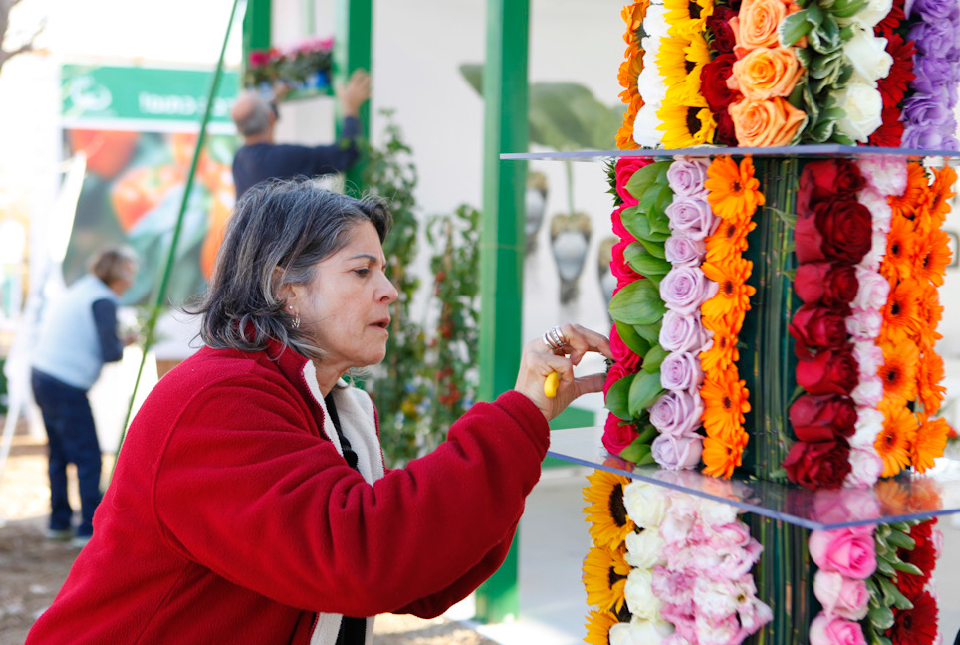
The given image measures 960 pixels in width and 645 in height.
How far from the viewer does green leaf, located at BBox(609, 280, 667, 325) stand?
5.31ft

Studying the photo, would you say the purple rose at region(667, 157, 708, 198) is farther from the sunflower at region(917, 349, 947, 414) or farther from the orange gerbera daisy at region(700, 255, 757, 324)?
the sunflower at region(917, 349, 947, 414)

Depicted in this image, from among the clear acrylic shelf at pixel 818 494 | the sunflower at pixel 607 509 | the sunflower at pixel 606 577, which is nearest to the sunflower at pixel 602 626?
the sunflower at pixel 606 577

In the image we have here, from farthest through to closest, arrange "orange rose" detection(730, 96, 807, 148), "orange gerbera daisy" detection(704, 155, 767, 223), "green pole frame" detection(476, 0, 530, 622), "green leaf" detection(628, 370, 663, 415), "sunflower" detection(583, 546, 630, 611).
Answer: "green pole frame" detection(476, 0, 530, 622), "sunflower" detection(583, 546, 630, 611), "green leaf" detection(628, 370, 663, 415), "orange gerbera daisy" detection(704, 155, 767, 223), "orange rose" detection(730, 96, 807, 148)

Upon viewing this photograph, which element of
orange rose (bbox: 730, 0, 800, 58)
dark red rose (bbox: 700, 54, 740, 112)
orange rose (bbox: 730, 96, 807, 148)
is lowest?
orange rose (bbox: 730, 96, 807, 148)

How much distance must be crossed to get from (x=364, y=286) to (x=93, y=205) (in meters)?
7.53

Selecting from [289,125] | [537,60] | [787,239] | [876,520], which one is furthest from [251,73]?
[876,520]

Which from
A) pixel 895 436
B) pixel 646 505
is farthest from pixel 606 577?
pixel 895 436

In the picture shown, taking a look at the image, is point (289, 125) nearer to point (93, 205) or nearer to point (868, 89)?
point (93, 205)

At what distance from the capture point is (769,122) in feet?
4.58

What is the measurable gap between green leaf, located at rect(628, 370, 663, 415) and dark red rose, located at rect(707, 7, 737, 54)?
50 cm

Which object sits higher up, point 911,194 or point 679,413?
point 911,194

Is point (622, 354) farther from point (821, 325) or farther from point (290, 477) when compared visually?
point (290, 477)

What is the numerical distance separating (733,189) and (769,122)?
0.15 metres

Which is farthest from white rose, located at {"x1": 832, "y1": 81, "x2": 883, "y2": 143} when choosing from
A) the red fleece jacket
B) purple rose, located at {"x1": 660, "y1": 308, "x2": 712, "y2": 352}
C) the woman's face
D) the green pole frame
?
the green pole frame
